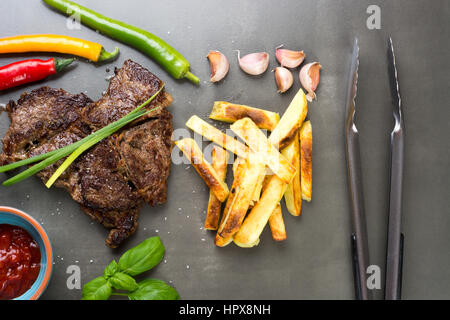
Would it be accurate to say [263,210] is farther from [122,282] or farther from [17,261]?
[17,261]

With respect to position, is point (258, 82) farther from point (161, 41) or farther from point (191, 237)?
point (191, 237)

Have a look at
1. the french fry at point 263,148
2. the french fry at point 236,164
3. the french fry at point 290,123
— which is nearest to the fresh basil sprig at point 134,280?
the french fry at point 236,164

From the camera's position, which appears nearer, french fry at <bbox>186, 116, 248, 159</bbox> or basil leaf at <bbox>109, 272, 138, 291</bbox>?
basil leaf at <bbox>109, 272, 138, 291</bbox>

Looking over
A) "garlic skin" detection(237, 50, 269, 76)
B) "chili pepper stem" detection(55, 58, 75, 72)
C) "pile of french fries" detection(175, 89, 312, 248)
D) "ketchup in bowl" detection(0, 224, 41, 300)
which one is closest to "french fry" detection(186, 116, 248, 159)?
"pile of french fries" detection(175, 89, 312, 248)

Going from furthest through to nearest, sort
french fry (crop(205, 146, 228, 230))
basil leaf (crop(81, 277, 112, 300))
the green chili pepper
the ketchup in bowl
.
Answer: the green chili pepper < french fry (crop(205, 146, 228, 230)) < basil leaf (crop(81, 277, 112, 300)) < the ketchup in bowl

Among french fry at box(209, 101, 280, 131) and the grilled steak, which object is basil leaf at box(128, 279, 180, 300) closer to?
the grilled steak

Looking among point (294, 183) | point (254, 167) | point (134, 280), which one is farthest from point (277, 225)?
point (134, 280)

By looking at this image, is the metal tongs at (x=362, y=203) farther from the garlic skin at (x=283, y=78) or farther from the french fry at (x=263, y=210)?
the french fry at (x=263, y=210)
